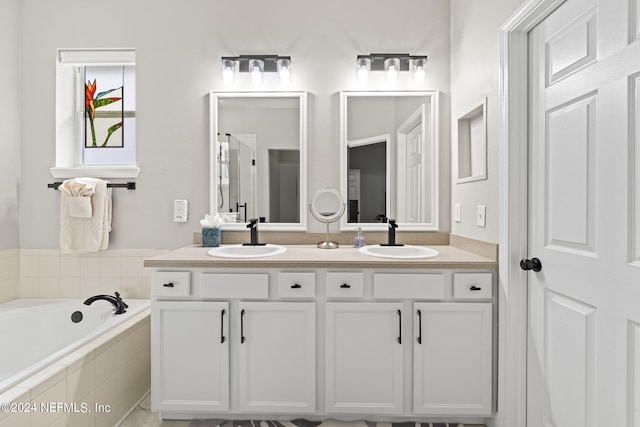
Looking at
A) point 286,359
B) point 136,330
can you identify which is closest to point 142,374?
point 136,330

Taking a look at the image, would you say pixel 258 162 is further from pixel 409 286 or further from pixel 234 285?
pixel 409 286

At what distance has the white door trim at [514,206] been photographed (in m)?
1.60

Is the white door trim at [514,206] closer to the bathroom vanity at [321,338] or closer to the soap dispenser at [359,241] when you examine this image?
the bathroom vanity at [321,338]

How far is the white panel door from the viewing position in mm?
1088

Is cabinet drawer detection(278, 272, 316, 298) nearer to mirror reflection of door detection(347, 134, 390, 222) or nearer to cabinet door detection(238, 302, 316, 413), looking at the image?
cabinet door detection(238, 302, 316, 413)

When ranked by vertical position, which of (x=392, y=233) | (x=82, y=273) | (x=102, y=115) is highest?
(x=102, y=115)

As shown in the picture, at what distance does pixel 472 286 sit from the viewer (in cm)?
175

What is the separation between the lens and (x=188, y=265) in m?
1.79

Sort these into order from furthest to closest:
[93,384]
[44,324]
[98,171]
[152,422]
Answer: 1. [98,171]
2. [44,324]
3. [152,422]
4. [93,384]

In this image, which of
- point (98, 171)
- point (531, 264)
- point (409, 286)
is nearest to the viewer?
point (531, 264)

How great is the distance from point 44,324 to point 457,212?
266 cm

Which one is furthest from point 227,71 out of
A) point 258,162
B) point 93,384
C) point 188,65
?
point 93,384

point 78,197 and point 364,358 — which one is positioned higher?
point 78,197

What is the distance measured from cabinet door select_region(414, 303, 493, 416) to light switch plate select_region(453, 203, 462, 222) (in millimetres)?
636
